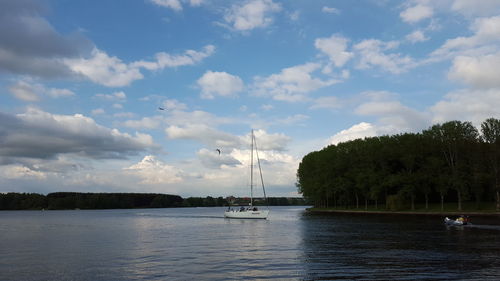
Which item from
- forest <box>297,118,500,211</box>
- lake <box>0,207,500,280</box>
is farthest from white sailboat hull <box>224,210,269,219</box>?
lake <box>0,207,500,280</box>

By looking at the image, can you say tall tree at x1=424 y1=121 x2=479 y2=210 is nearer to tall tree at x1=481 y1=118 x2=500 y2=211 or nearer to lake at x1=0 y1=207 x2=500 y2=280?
tall tree at x1=481 y1=118 x2=500 y2=211

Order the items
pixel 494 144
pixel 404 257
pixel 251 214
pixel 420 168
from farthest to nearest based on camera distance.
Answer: pixel 420 168 → pixel 251 214 → pixel 494 144 → pixel 404 257

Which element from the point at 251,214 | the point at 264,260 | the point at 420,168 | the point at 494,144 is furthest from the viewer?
the point at 420,168

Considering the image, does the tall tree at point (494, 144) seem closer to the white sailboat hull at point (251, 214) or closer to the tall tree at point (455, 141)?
the tall tree at point (455, 141)

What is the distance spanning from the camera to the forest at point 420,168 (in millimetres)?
115125

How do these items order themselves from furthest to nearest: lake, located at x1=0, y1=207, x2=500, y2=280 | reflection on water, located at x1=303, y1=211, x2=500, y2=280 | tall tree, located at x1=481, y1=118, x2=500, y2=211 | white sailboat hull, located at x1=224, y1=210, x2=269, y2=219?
1. white sailboat hull, located at x1=224, y1=210, x2=269, y2=219
2. tall tree, located at x1=481, y1=118, x2=500, y2=211
3. lake, located at x1=0, y1=207, x2=500, y2=280
4. reflection on water, located at x1=303, y1=211, x2=500, y2=280

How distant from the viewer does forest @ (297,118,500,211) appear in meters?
115

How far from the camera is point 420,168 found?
430ft

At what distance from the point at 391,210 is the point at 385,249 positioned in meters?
94.8

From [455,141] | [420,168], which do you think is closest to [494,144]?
[455,141]

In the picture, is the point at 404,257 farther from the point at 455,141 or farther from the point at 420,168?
the point at 420,168

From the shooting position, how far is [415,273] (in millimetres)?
30891

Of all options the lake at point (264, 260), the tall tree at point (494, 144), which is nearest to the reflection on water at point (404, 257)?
the lake at point (264, 260)

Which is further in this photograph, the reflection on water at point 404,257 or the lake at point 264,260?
the lake at point 264,260
